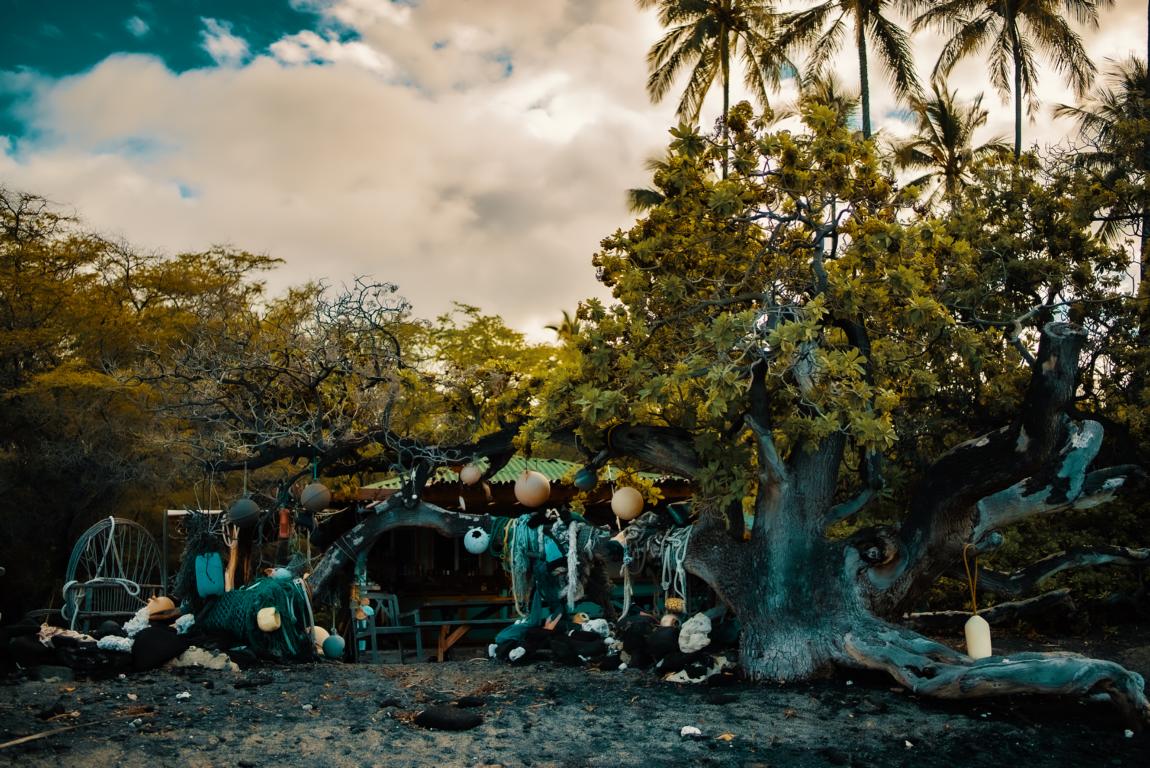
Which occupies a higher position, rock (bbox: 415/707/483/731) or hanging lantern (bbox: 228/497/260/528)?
hanging lantern (bbox: 228/497/260/528)

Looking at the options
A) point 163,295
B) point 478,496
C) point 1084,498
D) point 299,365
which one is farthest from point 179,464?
point 1084,498

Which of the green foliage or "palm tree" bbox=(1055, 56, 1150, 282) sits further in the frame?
"palm tree" bbox=(1055, 56, 1150, 282)

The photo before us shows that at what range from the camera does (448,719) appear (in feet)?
22.4

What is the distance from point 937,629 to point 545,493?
5421mm

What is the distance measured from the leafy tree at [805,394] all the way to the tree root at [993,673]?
0.07 feet

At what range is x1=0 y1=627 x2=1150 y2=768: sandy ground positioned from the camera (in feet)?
19.7

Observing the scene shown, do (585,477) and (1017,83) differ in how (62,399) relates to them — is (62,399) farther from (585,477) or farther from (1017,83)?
(1017,83)

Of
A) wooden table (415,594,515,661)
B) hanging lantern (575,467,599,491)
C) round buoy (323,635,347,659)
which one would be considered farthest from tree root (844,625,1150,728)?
wooden table (415,594,515,661)

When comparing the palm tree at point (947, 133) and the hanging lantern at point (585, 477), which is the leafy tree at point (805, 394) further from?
the palm tree at point (947, 133)

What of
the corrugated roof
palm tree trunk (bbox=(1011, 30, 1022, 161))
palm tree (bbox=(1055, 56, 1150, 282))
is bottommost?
the corrugated roof

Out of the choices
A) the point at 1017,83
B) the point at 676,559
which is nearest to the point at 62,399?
the point at 676,559

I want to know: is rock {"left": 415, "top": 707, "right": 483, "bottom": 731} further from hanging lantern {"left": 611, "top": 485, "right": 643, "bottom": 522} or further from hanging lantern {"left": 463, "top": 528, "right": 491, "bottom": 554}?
hanging lantern {"left": 463, "top": 528, "right": 491, "bottom": 554}

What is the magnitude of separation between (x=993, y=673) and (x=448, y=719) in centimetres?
403

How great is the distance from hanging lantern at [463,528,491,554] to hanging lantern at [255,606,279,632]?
2.18 m
